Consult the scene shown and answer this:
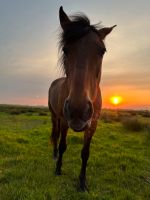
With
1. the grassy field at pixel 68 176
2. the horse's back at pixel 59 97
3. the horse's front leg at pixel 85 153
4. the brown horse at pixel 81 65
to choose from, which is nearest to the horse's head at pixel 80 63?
the brown horse at pixel 81 65

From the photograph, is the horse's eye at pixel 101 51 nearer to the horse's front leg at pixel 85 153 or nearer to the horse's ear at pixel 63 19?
the horse's ear at pixel 63 19

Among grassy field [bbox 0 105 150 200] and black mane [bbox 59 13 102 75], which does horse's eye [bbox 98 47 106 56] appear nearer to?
black mane [bbox 59 13 102 75]

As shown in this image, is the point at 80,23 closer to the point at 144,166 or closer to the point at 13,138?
the point at 144,166

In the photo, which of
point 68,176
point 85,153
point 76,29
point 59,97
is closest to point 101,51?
point 76,29

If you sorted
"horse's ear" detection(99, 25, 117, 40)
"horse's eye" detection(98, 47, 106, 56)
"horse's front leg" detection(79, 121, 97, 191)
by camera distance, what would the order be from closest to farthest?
1. "horse's eye" detection(98, 47, 106, 56)
2. "horse's ear" detection(99, 25, 117, 40)
3. "horse's front leg" detection(79, 121, 97, 191)

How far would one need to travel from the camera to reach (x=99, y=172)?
22.3 feet

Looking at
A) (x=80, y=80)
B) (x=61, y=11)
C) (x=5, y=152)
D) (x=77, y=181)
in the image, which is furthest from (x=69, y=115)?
(x=5, y=152)

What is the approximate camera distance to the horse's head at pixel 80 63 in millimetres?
3715

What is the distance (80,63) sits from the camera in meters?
4.07

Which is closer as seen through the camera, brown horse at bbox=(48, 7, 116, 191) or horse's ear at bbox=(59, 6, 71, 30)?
brown horse at bbox=(48, 7, 116, 191)

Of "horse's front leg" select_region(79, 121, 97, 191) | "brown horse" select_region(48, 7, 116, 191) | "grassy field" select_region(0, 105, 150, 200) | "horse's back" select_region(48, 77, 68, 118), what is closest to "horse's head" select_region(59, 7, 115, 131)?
"brown horse" select_region(48, 7, 116, 191)

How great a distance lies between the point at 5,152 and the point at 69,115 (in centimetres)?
559

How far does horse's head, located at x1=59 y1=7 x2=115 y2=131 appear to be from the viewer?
371 cm

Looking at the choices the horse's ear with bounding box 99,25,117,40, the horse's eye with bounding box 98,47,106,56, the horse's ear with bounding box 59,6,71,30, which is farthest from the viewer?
the horse's ear with bounding box 99,25,117,40
